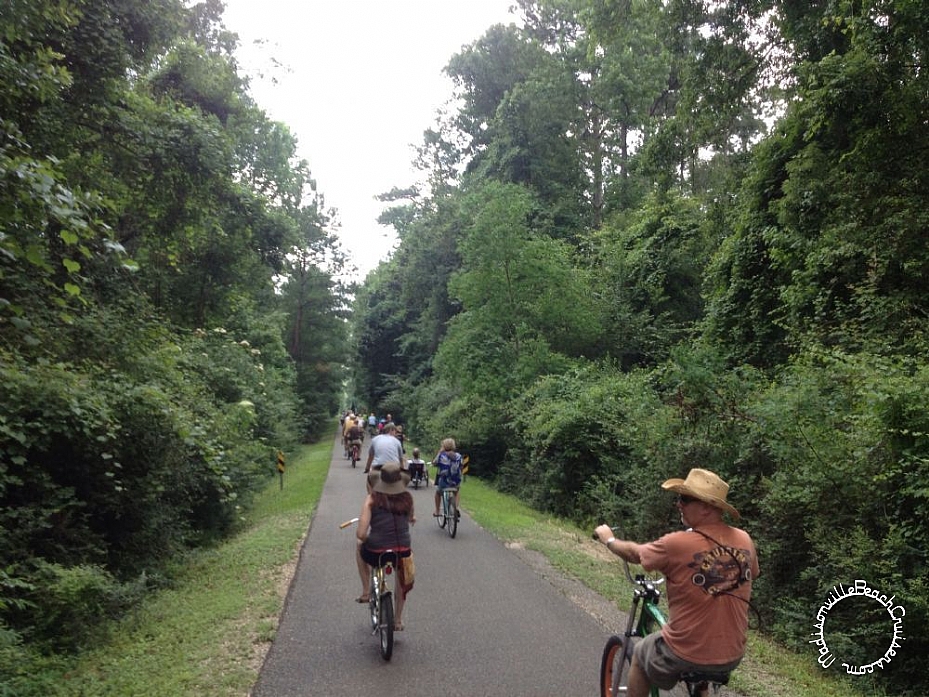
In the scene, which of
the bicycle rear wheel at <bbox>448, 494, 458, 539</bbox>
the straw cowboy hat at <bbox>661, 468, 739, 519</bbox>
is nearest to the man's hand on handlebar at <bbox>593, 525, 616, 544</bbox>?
the straw cowboy hat at <bbox>661, 468, 739, 519</bbox>

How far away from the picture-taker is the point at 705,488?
11.3 feet

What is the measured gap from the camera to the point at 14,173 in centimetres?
422

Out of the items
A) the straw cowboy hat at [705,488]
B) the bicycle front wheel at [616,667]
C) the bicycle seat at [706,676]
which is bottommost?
the bicycle front wheel at [616,667]

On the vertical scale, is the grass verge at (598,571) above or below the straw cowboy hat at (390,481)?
below

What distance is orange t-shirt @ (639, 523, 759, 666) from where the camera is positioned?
3.34 meters

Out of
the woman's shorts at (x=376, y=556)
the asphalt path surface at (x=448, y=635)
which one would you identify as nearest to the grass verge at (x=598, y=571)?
the asphalt path surface at (x=448, y=635)

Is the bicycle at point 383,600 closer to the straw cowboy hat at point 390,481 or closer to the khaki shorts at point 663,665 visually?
the straw cowboy hat at point 390,481

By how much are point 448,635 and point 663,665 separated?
11.3 ft

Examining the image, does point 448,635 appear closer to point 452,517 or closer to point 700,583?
point 700,583

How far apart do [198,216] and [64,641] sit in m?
10.6

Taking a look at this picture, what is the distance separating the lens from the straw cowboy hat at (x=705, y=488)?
339 cm

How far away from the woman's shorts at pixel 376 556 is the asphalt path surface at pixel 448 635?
2.53 ft

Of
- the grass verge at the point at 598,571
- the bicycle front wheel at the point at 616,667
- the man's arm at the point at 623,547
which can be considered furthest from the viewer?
the grass verge at the point at 598,571

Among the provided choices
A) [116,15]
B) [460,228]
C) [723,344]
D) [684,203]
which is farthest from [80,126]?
[460,228]
